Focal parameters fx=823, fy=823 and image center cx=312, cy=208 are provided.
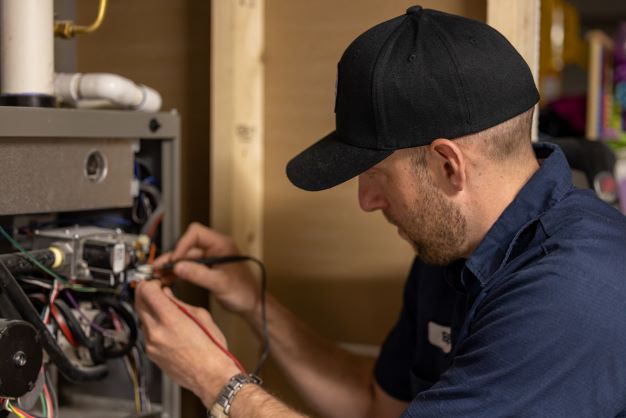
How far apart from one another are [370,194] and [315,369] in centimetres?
44

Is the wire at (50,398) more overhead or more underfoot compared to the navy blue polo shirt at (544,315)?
more underfoot

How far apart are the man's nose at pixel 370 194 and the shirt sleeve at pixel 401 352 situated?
26 cm

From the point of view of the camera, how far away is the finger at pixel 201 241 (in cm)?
140

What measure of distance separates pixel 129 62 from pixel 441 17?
2.59 ft

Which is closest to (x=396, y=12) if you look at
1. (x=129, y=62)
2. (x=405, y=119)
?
(x=405, y=119)

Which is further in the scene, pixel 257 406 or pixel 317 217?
pixel 317 217

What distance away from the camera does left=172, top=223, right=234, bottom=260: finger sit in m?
1.40

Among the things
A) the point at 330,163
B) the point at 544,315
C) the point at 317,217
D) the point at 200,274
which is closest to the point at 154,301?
the point at 200,274

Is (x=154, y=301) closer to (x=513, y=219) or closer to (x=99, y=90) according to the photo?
(x=99, y=90)

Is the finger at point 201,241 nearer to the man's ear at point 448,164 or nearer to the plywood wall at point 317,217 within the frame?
the plywood wall at point 317,217

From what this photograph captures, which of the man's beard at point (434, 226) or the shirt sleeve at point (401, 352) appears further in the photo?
the shirt sleeve at point (401, 352)

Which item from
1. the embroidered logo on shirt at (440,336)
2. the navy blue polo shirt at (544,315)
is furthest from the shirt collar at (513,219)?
the embroidered logo on shirt at (440,336)

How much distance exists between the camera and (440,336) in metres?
1.37

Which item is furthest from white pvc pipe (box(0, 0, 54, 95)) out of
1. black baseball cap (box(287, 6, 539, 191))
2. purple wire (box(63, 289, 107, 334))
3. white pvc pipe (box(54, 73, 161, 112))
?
black baseball cap (box(287, 6, 539, 191))
